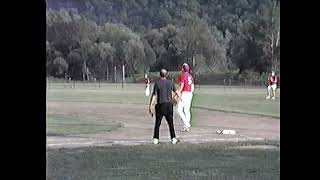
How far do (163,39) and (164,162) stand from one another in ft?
112

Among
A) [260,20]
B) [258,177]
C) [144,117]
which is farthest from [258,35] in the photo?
[258,177]

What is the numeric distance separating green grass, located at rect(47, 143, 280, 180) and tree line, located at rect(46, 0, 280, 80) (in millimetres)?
27732

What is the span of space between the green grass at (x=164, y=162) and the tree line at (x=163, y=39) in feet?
91.0

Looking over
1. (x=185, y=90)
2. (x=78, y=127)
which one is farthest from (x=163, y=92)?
(x=78, y=127)

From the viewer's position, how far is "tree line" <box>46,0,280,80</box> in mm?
38188

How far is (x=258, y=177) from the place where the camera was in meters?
5.62

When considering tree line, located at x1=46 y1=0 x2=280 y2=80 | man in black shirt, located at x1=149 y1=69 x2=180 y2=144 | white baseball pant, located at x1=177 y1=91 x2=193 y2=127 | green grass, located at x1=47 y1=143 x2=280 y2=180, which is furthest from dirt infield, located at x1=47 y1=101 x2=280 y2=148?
tree line, located at x1=46 y1=0 x2=280 y2=80

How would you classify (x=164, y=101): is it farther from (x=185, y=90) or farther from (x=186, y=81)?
(x=185, y=90)

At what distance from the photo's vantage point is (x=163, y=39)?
133ft

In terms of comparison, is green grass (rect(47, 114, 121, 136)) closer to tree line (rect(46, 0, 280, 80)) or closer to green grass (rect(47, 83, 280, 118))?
green grass (rect(47, 83, 280, 118))
